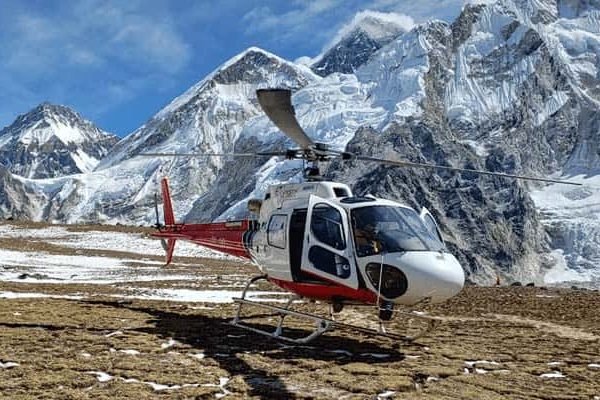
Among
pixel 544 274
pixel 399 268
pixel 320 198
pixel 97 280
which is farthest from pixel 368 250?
pixel 544 274

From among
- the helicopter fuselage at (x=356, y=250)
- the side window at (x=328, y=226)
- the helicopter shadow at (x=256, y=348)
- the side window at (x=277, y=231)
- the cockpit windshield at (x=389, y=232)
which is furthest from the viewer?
Result: the side window at (x=277, y=231)

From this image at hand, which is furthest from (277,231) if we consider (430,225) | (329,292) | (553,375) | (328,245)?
(553,375)

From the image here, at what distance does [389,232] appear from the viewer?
34.1 feet

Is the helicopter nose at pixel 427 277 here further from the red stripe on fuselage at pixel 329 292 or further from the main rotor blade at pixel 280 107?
the main rotor blade at pixel 280 107

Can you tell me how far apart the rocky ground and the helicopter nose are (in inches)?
41.5

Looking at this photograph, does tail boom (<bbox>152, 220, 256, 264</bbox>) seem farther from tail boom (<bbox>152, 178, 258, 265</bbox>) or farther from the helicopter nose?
the helicopter nose

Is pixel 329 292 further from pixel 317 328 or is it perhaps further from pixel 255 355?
pixel 255 355

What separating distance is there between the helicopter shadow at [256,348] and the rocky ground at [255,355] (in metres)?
0.02

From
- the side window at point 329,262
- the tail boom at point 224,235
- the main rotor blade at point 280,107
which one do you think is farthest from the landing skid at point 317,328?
the main rotor blade at point 280,107

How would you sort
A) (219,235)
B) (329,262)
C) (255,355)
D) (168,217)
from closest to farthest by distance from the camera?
(255,355)
(329,262)
(219,235)
(168,217)

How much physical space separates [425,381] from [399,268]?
2075mm

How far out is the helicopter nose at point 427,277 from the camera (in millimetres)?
9875

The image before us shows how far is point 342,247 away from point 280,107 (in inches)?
107

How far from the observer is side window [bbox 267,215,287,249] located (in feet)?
39.0
